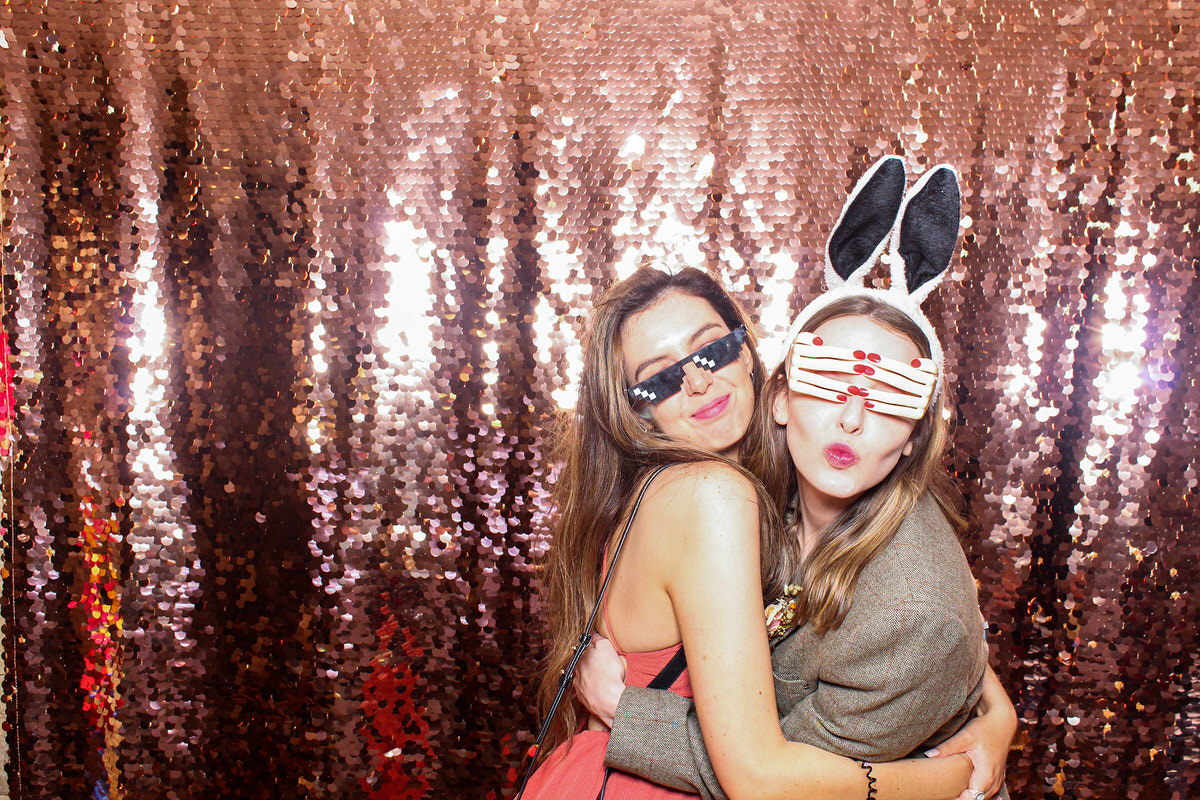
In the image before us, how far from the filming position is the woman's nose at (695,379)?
153 cm

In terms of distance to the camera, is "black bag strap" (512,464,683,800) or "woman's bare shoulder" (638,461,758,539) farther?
"black bag strap" (512,464,683,800)

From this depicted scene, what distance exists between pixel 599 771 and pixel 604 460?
2.04 feet

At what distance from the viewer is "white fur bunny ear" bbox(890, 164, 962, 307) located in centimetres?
131

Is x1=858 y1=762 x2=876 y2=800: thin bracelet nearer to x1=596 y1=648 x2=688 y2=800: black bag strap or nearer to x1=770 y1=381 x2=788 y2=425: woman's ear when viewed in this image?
x1=596 y1=648 x2=688 y2=800: black bag strap

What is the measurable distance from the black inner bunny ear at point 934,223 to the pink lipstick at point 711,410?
0.47 m

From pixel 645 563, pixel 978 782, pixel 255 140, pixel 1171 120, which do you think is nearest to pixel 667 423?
pixel 645 563

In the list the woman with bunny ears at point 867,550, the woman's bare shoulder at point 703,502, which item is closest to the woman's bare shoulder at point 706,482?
the woman's bare shoulder at point 703,502

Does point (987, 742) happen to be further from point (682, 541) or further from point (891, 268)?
point (891, 268)

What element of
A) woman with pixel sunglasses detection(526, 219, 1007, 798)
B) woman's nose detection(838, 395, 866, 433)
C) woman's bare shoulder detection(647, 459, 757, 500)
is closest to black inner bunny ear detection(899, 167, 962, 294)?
woman's nose detection(838, 395, 866, 433)

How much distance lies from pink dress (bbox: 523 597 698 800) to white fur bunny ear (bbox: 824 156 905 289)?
805mm

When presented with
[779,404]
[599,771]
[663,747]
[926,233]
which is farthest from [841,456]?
[599,771]

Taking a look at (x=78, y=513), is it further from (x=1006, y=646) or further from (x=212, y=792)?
(x=1006, y=646)

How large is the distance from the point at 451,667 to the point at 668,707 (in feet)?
3.01

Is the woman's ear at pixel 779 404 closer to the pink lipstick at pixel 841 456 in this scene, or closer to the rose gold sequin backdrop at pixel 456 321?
the pink lipstick at pixel 841 456
